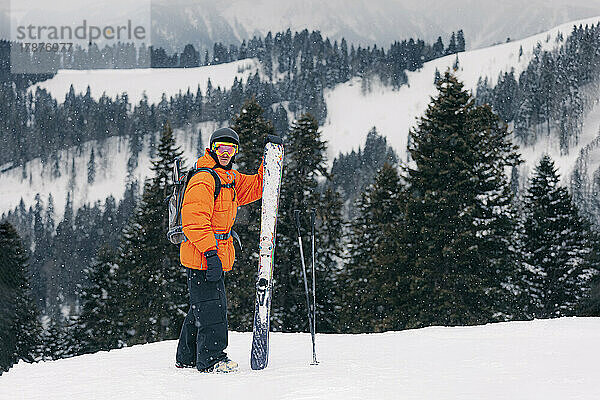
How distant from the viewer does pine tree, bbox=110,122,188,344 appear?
28141 mm

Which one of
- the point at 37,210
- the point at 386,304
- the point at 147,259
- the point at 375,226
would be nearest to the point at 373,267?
the point at 386,304

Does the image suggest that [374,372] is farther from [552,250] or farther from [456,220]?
[552,250]

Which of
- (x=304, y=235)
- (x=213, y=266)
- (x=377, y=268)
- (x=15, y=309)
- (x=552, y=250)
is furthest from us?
(x=15, y=309)

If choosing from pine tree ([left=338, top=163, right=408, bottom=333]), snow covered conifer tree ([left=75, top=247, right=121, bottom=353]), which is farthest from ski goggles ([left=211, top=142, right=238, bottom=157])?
snow covered conifer tree ([left=75, top=247, right=121, bottom=353])

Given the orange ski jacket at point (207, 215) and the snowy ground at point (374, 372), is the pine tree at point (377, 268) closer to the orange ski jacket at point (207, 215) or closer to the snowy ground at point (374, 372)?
the snowy ground at point (374, 372)

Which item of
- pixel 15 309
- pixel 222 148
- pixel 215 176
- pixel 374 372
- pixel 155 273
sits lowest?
pixel 15 309

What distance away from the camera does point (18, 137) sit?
629ft

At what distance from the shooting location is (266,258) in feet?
19.6

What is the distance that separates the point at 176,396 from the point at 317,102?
19776 centimetres

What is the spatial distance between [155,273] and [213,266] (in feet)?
80.4

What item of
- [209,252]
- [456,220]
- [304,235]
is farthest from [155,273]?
[209,252]

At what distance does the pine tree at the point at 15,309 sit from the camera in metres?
31.7

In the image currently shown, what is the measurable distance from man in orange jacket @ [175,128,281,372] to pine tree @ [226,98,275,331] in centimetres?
1809

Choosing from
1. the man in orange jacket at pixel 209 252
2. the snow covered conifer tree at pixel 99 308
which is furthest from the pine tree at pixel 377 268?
the man in orange jacket at pixel 209 252
